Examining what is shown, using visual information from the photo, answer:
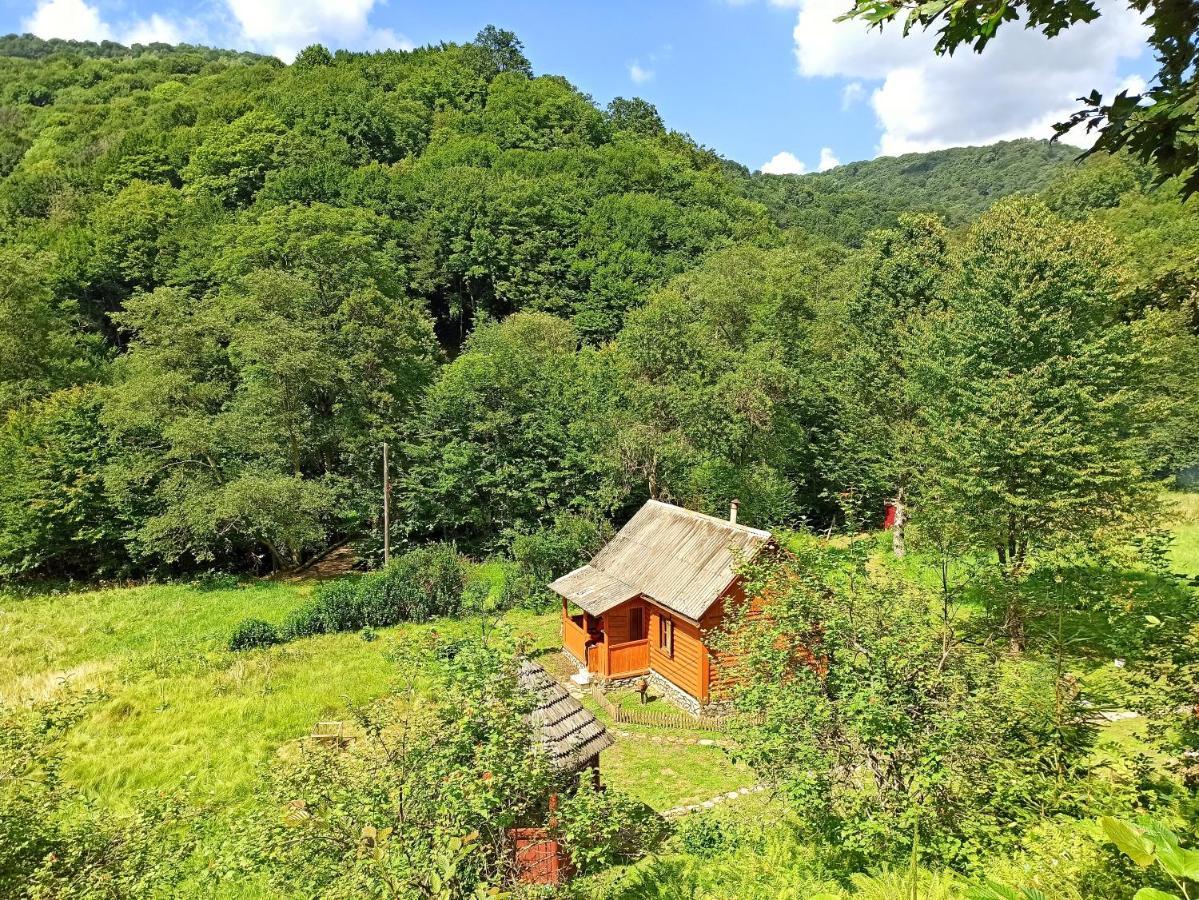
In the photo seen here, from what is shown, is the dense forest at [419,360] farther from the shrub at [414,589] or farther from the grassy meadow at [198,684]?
the grassy meadow at [198,684]

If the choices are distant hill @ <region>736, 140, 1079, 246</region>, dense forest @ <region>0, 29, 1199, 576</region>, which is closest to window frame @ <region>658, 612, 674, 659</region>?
dense forest @ <region>0, 29, 1199, 576</region>

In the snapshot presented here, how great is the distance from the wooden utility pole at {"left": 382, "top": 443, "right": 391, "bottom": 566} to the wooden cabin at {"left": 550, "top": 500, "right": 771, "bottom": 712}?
9918 mm

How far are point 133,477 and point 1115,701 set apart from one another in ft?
104

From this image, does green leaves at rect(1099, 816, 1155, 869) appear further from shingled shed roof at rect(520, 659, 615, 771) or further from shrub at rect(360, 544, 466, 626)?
shrub at rect(360, 544, 466, 626)

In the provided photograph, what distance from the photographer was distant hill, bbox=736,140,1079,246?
293 feet

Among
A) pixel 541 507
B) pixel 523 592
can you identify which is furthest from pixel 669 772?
pixel 541 507

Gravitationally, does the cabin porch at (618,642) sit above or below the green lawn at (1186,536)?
below

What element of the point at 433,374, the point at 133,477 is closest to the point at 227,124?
the point at 433,374

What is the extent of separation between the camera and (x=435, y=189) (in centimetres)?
5169

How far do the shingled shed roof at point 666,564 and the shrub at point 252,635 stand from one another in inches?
391

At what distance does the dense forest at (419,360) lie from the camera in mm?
24812

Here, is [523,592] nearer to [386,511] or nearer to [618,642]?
[386,511]

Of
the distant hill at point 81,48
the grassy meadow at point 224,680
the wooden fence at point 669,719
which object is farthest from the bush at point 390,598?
the distant hill at point 81,48

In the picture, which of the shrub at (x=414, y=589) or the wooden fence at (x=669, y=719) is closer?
the wooden fence at (x=669, y=719)
